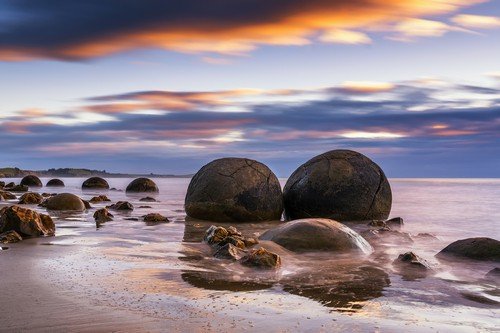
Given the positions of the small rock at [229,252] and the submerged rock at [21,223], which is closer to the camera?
the small rock at [229,252]

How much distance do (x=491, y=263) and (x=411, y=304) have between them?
317cm

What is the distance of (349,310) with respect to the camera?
3986 mm

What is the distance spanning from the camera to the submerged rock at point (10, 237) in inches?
271

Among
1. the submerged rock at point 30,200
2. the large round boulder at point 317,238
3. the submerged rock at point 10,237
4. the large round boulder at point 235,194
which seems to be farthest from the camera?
the submerged rock at point 30,200

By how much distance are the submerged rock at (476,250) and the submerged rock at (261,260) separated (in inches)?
115

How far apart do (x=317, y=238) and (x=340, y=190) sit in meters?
4.74

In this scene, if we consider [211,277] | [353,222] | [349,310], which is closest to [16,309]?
[211,277]

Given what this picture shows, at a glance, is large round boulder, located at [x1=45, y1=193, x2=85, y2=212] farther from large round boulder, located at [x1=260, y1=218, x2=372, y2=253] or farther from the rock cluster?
large round boulder, located at [x1=260, y1=218, x2=372, y2=253]

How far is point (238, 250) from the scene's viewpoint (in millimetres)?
6453

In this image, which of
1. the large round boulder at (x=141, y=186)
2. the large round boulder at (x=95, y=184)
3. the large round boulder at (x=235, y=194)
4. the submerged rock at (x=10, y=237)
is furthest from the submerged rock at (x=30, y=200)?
the large round boulder at (x=95, y=184)

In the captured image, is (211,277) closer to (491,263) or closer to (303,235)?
(303,235)

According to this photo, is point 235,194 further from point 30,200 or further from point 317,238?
point 30,200

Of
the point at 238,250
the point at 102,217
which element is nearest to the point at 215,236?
the point at 238,250

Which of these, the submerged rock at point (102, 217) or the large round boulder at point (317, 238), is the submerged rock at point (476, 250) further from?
the submerged rock at point (102, 217)
